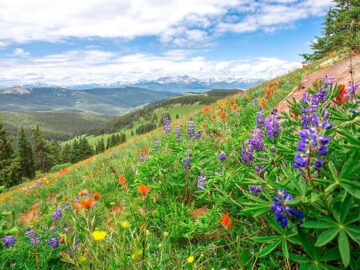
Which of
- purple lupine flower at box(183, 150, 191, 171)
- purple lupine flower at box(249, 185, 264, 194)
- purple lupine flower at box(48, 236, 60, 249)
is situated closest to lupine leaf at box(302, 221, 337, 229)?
purple lupine flower at box(249, 185, 264, 194)

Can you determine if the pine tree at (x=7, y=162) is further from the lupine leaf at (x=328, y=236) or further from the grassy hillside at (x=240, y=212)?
the lupine leaf at (x=328, y=236)

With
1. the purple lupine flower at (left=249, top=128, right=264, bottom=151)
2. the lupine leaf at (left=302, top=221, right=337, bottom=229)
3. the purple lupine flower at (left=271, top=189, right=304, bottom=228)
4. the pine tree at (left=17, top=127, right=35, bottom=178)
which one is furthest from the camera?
the pine tree at (left=17, top=127, right=35, bottom=178)

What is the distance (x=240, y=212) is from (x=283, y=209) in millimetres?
1097

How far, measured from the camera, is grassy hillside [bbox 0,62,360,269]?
5.74ft

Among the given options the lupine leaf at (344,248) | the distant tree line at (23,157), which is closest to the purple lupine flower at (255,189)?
the lupine leaf at (344,248)

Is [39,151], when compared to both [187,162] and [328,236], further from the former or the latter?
[328,236]

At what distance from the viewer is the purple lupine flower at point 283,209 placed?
1.84m

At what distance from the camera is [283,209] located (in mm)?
1854

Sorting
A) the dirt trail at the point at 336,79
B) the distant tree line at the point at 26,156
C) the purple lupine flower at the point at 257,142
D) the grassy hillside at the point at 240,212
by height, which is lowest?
the distant tree line at the point at 26,156

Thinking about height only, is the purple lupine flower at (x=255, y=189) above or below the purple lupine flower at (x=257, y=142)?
below

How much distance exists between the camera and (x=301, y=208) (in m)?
2.05

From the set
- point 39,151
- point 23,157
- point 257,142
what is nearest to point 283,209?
point 257,142

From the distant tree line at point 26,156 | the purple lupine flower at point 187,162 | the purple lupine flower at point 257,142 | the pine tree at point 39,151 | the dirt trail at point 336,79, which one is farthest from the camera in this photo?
the pine tree at point 39,151

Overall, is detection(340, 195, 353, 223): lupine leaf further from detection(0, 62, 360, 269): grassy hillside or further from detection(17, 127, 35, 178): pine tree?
detection(17, 127, 35, 178): pine tree
